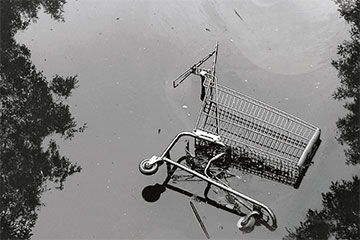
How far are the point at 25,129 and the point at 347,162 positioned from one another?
3613mm

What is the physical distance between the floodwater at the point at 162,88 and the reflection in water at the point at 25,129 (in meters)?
0.12

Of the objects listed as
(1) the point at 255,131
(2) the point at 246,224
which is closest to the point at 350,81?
(1) the point at 255,131

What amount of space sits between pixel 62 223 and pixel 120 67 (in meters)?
2.20

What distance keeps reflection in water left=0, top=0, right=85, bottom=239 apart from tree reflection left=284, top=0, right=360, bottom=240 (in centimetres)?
253

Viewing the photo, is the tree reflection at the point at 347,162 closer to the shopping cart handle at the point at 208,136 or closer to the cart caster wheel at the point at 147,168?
the shopping cart handle at the point at 208,136

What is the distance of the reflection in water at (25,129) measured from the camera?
4640 millimetres

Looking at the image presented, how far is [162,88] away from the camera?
18.2 ft

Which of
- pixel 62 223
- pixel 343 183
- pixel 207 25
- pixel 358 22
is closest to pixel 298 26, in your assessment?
pixel 358 22

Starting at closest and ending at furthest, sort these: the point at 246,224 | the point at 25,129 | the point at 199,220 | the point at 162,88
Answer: the point at 246,224, the point at 199,220, the point at 25,129, the point at 162,88

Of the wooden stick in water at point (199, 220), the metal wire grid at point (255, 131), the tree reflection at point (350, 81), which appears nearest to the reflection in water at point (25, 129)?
the wooden stick in water at point (199, 220)

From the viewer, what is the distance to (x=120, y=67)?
582cm

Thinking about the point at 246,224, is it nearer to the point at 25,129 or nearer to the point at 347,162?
the point at 347,162

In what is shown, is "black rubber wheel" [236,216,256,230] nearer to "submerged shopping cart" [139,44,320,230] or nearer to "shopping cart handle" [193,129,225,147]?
"submerged shopping cart" [139,44,320,230]

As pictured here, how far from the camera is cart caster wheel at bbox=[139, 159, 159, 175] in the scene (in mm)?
4525
